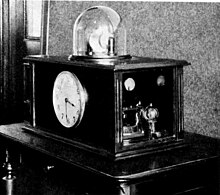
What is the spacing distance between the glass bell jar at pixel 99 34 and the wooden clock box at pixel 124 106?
5.0 inches

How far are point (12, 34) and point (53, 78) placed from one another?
6.60 feet

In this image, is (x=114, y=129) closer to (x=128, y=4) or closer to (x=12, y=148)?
(x=12, y=148)

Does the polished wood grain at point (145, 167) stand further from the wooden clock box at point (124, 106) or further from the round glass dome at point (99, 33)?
the round glass dome at point (99, 33)

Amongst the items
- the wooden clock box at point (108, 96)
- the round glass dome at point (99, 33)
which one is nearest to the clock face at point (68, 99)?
the wooden clock box at point (108, 96)

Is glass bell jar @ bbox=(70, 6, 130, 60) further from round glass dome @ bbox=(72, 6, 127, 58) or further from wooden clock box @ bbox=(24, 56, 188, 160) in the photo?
wooden clock box @ bbox=(24, 56, 188, 160)

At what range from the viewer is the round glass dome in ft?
6.18

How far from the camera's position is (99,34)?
1.91 metres

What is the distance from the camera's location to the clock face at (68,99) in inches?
69.3

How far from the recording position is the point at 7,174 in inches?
77.2

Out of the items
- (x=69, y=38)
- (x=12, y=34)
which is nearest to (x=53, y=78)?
(x=69, y=38)

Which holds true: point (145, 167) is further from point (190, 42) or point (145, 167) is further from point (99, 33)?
point (190, 42)

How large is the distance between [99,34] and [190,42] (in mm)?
436

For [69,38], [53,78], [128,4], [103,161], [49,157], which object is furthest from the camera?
[69,38]

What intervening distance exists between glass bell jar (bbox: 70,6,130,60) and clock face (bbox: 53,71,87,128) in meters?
0.10
